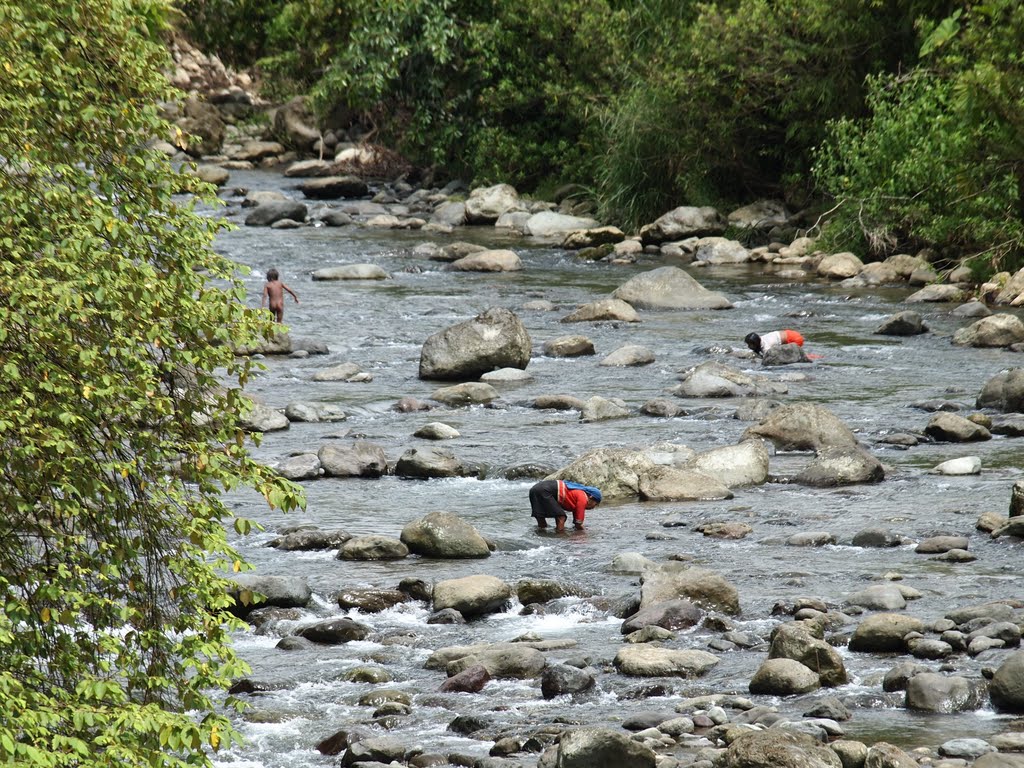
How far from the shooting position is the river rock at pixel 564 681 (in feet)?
32.0

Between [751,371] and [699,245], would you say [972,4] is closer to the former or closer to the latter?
[699,245]

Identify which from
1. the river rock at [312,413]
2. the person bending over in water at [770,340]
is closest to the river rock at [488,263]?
the person bending over in water at [770,340]

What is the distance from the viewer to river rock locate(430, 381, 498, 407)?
63.2ft

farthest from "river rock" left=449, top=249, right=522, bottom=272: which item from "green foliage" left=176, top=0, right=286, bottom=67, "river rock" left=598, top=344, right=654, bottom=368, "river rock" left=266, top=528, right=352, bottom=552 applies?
"green foliage" left=176, top=0, right=286, bottom=67

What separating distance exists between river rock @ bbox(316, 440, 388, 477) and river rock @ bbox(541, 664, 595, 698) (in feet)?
20.7

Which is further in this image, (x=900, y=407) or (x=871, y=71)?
(x=871, y=71)

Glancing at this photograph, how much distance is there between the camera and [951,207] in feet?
88.6

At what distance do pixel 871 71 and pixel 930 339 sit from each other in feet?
35.0

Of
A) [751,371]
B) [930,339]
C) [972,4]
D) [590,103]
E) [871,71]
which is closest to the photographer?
[751,371]

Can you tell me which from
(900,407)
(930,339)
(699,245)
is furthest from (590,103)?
(900,407)

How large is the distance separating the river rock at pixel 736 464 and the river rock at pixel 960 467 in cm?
182

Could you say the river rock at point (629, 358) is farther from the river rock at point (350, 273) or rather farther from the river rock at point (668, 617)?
the river rock at point (668, 617)

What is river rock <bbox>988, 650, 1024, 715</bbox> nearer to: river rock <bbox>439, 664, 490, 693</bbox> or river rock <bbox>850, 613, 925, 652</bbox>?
river rock <bbox>850, 613, 925, 652</bbox>

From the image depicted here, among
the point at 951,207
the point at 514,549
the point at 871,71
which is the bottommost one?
the point at 514,549
